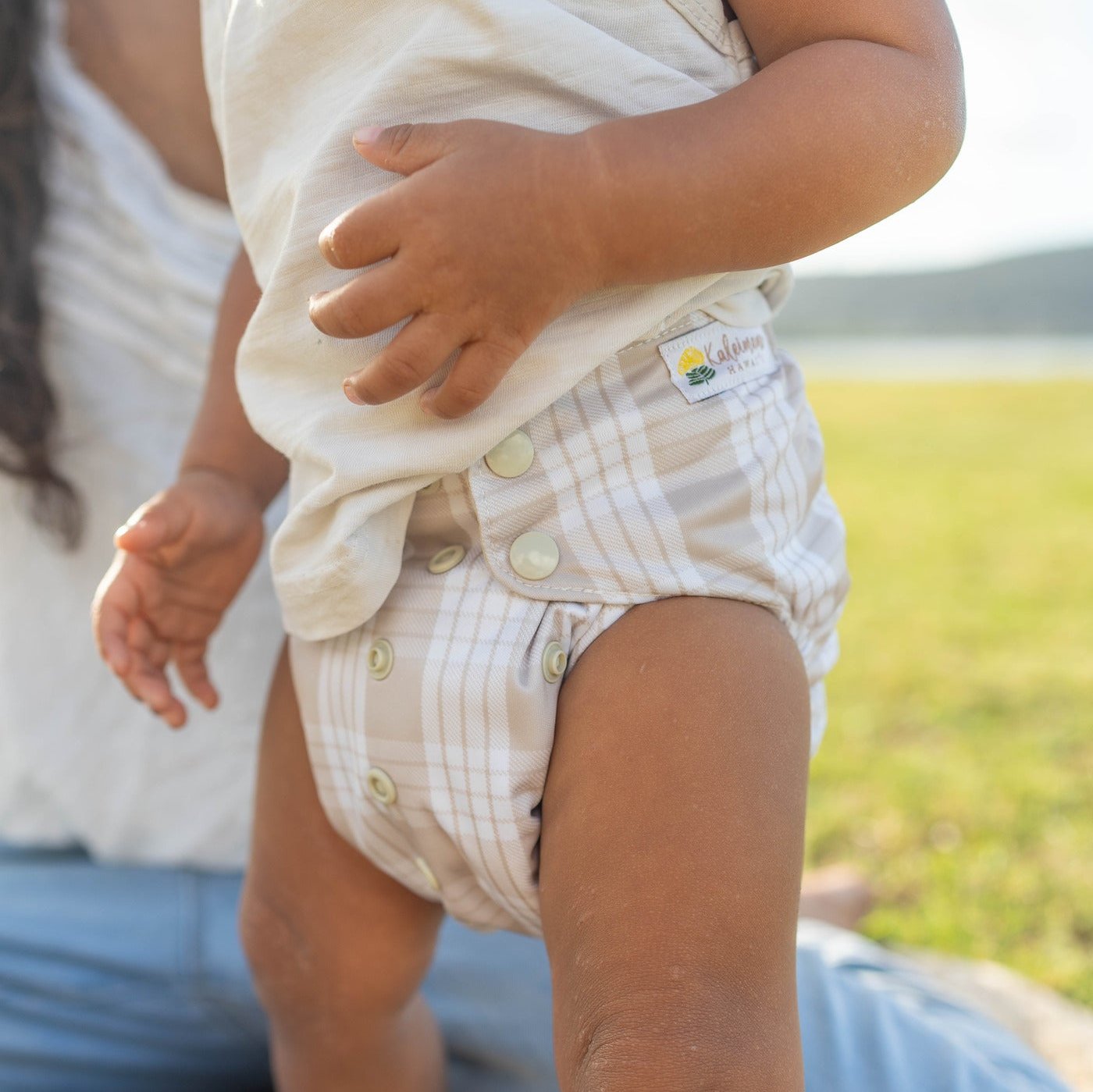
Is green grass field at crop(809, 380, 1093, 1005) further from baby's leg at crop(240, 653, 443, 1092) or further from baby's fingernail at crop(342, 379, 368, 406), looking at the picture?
baby's fingernail at crop(342, 379, 368, 406)

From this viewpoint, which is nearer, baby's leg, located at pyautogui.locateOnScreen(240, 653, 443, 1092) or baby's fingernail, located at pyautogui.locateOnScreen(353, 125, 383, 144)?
baby's fingernail, located at pyautogui.locateOnScreen(353, 125, 383, 144)

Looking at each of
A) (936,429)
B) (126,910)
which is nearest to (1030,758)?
(126,910)

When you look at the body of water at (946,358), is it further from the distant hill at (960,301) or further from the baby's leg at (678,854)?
the baby's leg at (678,854)

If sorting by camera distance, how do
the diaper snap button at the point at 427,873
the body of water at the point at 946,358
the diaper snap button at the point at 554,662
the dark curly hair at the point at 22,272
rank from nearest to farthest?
the diaper snap button at the point at 554,662 < the diaper snap button at the point at 427,873 < the dark curly hair at the point at 22,272 < the body of water at the point at 946,358

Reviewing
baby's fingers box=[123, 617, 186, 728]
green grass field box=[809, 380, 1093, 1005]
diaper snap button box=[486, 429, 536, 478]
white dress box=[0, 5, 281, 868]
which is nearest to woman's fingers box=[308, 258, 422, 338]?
diaper snap button box=[486, 429, 536, 478]

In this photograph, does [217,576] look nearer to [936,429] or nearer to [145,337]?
[145,337]

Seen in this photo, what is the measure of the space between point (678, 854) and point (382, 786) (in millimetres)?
242

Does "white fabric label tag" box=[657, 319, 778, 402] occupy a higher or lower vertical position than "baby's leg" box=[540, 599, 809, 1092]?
higher

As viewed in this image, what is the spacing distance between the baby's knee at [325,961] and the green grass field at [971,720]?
111cm

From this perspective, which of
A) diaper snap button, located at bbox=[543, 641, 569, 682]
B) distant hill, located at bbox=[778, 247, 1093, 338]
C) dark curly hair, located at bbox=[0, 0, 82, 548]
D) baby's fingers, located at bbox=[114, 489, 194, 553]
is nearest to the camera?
diaper snap button, located at bbox=[543, 641, 569, 682]

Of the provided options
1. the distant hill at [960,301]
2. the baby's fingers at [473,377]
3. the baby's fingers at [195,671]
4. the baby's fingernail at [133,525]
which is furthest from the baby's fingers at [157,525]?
the distant hill at [960,301]

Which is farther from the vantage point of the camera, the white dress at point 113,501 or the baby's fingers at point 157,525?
the white dress at point 113,501

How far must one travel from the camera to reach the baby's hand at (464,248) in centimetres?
68

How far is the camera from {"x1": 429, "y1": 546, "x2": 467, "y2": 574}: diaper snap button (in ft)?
2.68
